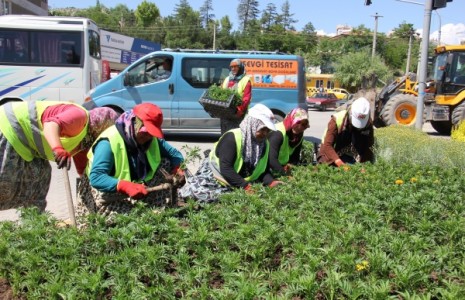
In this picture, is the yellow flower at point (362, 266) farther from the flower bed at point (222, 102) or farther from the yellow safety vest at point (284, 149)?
the flower bed at point (222, 102)

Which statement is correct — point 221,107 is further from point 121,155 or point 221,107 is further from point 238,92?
point 121,155

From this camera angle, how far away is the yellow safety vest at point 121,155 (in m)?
3.56

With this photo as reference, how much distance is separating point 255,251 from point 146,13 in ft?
289

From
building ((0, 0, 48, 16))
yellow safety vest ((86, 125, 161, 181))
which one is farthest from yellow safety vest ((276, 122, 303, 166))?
building ((0, 0, 48, 16))

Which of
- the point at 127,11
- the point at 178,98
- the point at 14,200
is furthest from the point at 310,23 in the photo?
the point at 14,200

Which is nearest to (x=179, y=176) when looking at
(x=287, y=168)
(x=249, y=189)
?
(x=249, y=189)

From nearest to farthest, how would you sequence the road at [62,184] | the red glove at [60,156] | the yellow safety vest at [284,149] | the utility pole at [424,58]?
the red glove at [60,156] → the yellow safety vest at [284,149] → the road at [62,184] → the utility pole at [424,58]

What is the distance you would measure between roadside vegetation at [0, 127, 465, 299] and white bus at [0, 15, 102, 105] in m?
10.2

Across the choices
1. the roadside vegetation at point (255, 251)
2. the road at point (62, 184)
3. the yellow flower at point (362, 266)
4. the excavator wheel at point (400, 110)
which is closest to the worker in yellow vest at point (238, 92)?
the road at point (62, 184)

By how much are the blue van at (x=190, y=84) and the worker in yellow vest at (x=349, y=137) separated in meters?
5.32

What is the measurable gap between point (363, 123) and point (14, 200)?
3787mm

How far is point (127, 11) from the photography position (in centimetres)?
10375

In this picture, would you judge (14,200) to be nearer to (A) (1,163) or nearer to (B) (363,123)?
(A) (1,163)

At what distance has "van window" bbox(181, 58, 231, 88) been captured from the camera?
11.0m
